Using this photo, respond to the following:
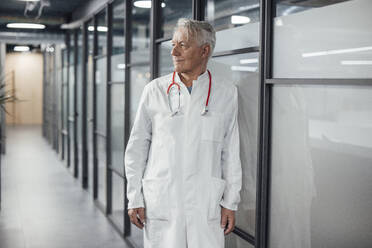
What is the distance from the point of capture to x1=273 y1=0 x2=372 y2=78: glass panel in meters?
1.68

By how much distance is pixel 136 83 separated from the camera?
4.25 metres

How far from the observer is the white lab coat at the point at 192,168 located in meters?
2.18

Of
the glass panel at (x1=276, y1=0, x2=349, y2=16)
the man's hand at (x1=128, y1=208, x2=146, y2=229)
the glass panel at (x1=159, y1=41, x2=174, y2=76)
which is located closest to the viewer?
the glass panel at (x1=276, y1=0, x2=349, y2=16)

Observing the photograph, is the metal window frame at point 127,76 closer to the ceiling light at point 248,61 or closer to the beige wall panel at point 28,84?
the ceiling light at point 248,61

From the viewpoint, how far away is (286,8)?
214cm

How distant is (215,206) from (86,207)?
3.86 m

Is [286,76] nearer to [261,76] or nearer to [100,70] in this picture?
[261,76]

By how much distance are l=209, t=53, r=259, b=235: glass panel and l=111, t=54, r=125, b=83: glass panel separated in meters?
2.32

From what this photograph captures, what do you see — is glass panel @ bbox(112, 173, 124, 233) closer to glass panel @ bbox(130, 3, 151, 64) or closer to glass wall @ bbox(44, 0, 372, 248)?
glass panel @ bbox(130, 3, 151, 64)

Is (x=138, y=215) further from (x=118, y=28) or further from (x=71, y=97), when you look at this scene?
(x=71, y=97)

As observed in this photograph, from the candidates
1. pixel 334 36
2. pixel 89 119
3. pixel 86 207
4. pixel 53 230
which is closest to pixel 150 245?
pixel 334 36

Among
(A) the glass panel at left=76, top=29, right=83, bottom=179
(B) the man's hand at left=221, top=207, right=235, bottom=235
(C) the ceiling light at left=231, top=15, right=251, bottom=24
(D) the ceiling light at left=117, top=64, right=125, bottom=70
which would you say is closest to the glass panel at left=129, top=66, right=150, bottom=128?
(D) the ceiling light at left=117, top=64, right=125, bottom=70

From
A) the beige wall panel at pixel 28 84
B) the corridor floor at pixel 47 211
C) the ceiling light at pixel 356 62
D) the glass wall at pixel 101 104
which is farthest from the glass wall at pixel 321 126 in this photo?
the beige wall panel at pixel 28 84

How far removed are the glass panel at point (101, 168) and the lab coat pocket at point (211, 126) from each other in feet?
11.3
